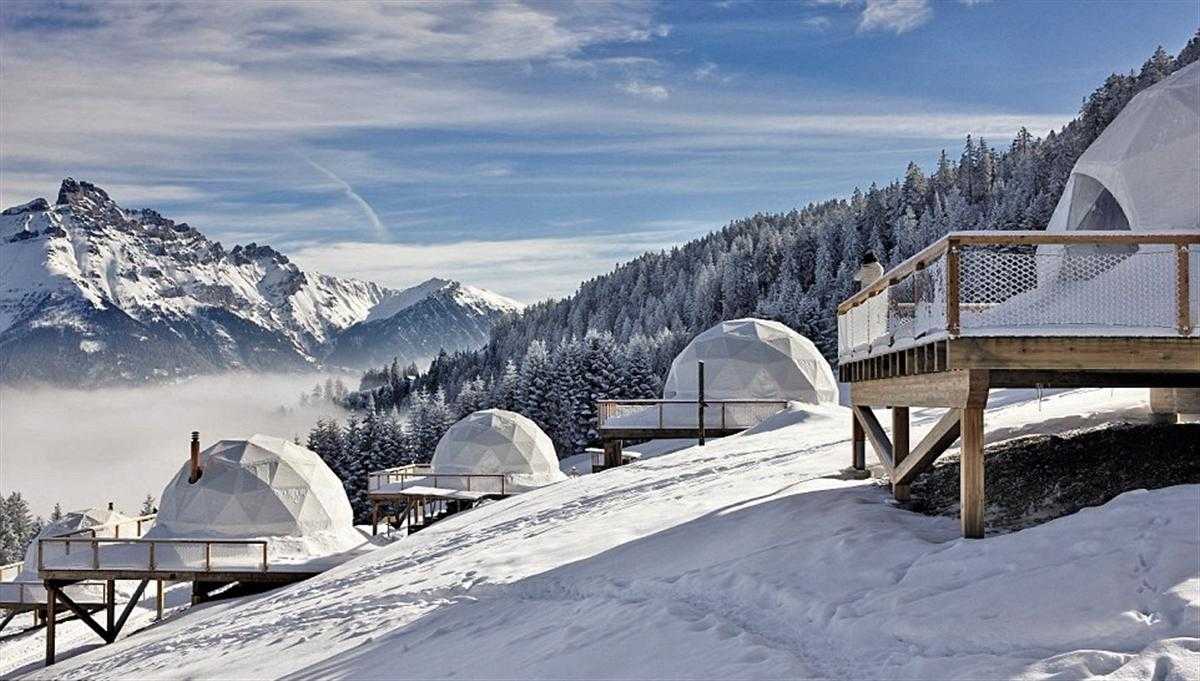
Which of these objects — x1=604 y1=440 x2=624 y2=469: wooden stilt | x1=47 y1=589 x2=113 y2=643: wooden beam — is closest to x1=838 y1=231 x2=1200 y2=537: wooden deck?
x1=47 y1=589 x2=113 y2=643: wooden beam

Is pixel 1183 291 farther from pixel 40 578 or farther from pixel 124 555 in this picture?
pixel 40 578

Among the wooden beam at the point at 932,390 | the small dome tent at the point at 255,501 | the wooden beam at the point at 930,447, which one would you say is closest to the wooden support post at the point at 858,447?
the wooden beam at the point at 932,390

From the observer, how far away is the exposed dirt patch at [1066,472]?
442 inches

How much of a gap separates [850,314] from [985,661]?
30.1 feet

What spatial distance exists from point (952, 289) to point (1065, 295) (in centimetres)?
106

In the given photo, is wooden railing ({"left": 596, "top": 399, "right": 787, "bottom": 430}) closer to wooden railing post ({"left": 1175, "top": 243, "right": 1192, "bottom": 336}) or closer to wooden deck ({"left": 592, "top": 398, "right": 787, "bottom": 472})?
wooden deck ({"left": 592, "top": 398, "right": 787, "bottom": 472})

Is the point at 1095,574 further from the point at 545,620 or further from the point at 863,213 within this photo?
the point at 863,213

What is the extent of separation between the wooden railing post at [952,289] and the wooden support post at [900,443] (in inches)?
144

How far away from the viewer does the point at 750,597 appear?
986 centimetres

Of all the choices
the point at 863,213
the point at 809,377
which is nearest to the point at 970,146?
the point at 863,213

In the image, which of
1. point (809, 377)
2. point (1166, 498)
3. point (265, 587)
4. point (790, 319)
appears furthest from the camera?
point (790, 319)

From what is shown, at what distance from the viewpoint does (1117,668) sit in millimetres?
6605

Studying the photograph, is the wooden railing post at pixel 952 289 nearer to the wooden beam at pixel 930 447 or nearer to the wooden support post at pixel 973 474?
the wooden support post at pixel 973 474

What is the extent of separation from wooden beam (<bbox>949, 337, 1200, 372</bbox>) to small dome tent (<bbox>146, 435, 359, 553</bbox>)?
67.8 ft
